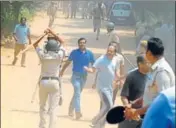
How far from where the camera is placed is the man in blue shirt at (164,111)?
258cm

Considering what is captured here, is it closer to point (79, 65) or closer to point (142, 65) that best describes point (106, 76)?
point (79, 65)

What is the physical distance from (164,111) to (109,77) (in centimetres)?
671

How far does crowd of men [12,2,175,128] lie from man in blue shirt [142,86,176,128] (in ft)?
4.61

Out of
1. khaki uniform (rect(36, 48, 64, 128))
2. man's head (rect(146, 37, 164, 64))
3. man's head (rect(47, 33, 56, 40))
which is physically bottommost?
khaki uniform (rect(36, 48, 64, 128))

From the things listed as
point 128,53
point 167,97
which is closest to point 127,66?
point 128,53

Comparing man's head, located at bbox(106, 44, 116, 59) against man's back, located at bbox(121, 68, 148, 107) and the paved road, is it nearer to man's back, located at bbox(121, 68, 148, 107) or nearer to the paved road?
the paved road

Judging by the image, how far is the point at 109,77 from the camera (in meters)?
9.29

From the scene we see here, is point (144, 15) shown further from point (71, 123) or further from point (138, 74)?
point (138, 74)

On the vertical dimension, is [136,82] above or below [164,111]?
below

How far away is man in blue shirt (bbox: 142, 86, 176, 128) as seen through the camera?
2.58 meters

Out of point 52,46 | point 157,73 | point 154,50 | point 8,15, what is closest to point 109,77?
point 52,46

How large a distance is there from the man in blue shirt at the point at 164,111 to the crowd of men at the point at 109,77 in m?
1.40

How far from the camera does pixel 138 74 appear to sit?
24.0 ft

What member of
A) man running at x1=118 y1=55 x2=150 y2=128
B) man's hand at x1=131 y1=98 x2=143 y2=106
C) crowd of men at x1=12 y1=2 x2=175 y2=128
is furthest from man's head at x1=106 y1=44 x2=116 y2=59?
man's hand at x1=131 y1=98 x2=143 y2=106
